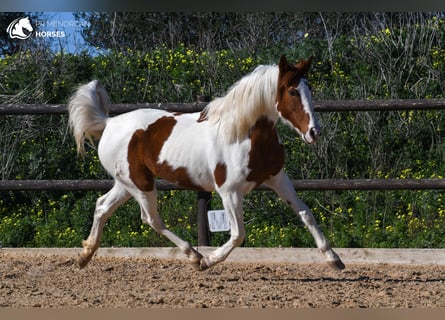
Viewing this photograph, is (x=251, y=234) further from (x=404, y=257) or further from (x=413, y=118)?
(x=413, y=118)

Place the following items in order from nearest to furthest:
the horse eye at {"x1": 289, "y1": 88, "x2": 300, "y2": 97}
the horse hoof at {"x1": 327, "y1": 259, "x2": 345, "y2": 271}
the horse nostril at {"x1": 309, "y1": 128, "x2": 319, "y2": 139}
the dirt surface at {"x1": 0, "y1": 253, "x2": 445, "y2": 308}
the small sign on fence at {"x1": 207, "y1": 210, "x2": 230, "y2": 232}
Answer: the dirt surface at {"x1": 0, "y1": 253, "x2": 445, "y2": 308}
the horse nostril at {"x1": 309, "y1": 128, "x2": 319, "y2": 139}
the horse eye at {"x1": 289, "y1": 88, "x2": 300, "y2": 97}
the horse hoof at {"x1": 327, "y1": 259, "x2": 345, "y2": 271}
the small sign on fence at {"x1": 207, "y1": 210, "x2": 230, "y2": 232}

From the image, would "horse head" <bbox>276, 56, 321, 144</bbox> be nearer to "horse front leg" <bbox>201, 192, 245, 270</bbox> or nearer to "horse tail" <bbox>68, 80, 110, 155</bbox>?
"horse front leg" <bbox>201, 192, 245, 270</bbox>

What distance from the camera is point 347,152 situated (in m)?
8.05

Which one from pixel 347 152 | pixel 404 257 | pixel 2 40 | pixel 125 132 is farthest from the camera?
pixel 2 40

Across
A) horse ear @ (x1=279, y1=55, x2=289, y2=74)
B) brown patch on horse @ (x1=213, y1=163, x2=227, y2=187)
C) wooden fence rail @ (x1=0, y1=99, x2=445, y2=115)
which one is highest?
horse ear @ (x1=279, y1=55, x2=289, y2=74)

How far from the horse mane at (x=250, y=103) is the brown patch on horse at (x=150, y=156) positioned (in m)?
0.51

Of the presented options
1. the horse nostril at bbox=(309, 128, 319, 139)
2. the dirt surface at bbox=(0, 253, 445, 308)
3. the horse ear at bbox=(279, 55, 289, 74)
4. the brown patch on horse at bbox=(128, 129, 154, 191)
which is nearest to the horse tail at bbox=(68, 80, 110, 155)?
the brown patch on horse at bbox=(128, 129, 154, 191)

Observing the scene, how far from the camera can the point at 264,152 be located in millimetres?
5258

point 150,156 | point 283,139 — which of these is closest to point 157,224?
point 150,156

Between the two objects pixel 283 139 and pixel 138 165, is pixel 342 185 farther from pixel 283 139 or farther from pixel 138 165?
pixel 138 165

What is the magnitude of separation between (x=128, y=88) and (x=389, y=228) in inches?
125

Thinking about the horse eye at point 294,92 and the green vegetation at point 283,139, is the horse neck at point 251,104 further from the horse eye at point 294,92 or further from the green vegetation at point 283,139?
the green vegetation at point 283,139

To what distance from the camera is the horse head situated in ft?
16.5

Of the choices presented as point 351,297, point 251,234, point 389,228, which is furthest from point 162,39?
point 351,297
